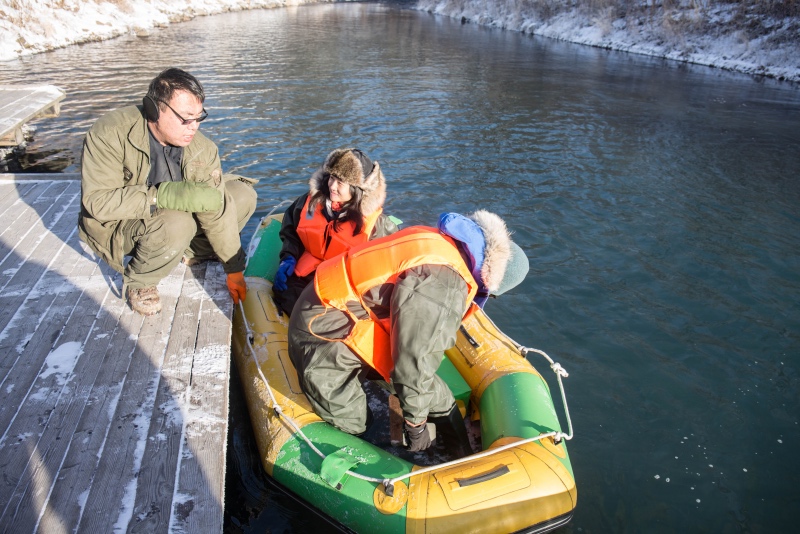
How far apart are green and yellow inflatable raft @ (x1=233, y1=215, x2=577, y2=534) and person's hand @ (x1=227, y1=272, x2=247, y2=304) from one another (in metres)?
0.38

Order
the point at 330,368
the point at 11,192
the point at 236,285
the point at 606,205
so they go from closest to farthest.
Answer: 1. the point at 330,368
2. the point at 236,285
3. the point at 11,192
4. the point at 606,205

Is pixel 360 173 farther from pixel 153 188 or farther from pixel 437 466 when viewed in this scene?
pixel 437 466

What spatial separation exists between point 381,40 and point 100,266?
22.2 meters

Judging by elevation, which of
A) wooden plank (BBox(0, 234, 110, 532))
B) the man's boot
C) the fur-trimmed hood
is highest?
the fur-trimmed hood

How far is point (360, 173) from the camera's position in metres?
3.77

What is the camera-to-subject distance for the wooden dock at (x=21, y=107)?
8656mm

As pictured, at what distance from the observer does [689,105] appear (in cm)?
1361

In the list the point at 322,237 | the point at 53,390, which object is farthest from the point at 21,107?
the point at 53,390

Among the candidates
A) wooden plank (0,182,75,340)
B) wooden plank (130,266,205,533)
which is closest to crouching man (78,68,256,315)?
wooden plank (130,266,205,533)

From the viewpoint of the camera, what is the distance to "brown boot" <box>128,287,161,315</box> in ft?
13.0

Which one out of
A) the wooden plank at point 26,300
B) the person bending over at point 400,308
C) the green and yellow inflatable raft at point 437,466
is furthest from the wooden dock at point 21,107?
the person bending over at point 400,308

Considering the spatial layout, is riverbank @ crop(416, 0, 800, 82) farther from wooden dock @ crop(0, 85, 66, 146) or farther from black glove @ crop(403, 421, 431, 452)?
wooden dock @ crop(0, 85, 66, 146)

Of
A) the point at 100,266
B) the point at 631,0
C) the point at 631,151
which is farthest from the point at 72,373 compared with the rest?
the point at 631,0

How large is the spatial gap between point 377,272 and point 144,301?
1.93m
